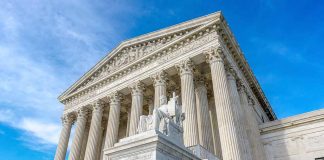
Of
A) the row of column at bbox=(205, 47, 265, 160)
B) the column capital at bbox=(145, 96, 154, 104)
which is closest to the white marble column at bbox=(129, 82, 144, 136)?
the column capital at bbox=(145, 96, 154, 104)

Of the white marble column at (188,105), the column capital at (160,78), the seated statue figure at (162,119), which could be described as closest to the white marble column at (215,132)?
the white marble column at (188,105)

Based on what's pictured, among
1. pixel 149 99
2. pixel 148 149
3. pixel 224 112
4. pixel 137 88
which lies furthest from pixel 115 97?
pixel 148 149

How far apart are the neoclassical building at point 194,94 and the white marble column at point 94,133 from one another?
90 mm

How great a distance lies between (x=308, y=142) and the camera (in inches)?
795

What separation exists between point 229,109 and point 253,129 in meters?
4.98

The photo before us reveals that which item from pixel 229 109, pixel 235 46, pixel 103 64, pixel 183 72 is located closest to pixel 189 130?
pixel 229 109

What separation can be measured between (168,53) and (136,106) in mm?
5274

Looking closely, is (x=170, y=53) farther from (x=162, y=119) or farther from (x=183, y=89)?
(x=162, y=119)

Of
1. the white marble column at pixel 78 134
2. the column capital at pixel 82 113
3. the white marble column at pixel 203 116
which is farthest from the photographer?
the column capital at pixel 82 113

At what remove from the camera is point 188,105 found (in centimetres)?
1858

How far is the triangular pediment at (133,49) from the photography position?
22.5m

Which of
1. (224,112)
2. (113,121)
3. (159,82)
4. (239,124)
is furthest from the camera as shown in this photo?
(113,121)

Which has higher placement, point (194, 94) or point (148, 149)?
point (194, 94)

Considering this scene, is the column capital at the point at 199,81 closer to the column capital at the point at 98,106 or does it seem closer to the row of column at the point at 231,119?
the row of column at the point at 231,119
